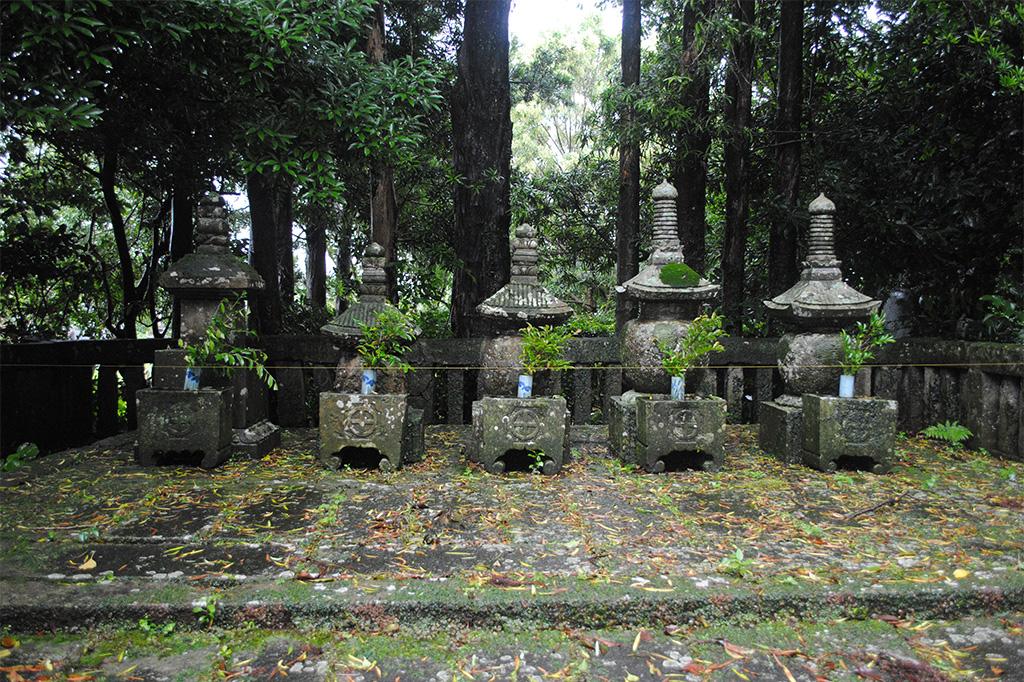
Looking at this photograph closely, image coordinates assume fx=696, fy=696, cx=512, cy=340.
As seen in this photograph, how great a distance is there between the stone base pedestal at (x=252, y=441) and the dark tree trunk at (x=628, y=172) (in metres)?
4.02

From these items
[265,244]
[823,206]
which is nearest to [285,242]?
[265,244]

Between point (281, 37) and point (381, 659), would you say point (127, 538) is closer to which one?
point (381, 659)

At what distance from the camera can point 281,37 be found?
4723mm

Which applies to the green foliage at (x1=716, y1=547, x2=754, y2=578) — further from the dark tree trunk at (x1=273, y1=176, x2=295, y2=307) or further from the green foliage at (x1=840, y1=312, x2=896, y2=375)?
the dark tree trunk at (x1=273, y1=176, x2=295, y2=307)

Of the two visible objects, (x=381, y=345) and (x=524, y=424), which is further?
(x=381, y=345)

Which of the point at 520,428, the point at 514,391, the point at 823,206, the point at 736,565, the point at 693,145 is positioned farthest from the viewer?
the point at 693,145

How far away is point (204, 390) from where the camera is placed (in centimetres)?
513

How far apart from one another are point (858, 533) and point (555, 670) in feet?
6.87

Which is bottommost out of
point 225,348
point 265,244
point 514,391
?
point 514,391

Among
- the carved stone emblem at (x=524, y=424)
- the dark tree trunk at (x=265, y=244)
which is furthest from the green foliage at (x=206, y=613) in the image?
the dark tree trunk at (x=265, y=244)

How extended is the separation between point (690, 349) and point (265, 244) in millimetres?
5478

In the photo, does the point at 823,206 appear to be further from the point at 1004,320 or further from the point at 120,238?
the point at 120,238

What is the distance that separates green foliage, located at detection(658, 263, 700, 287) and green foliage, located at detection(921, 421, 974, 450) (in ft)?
8.38

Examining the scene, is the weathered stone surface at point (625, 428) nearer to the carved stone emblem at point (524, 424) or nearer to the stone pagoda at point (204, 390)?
the carved stone emblem at point (524, 424)
